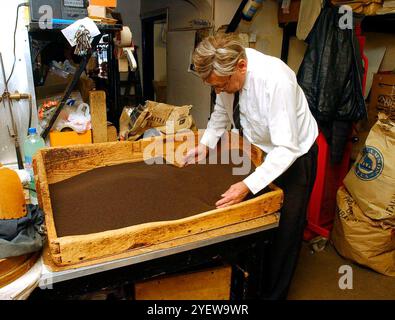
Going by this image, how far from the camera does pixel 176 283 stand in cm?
129

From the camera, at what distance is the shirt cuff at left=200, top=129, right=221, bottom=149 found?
169 cm

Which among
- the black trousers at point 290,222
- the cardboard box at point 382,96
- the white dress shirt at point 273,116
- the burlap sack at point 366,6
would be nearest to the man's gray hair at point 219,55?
the white dress shirt at point 273,116

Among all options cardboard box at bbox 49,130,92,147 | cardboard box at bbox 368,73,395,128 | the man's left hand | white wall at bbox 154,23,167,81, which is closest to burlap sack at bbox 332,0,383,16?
cardboard box at bbox 368,73,395,128

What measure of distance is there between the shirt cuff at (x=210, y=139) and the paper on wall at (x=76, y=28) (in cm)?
72

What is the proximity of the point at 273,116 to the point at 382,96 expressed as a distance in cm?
148

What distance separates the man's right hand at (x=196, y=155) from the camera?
1615 mm

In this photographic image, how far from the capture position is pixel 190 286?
51.8 inches

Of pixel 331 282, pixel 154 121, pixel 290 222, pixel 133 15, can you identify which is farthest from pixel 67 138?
pixel 133 15

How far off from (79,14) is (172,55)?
232 cm

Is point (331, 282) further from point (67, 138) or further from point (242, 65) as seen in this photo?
point (67, 138)

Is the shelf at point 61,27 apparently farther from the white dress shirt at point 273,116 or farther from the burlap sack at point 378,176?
the burlap sack at point 378,176

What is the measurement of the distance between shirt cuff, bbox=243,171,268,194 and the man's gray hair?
0.41 metres

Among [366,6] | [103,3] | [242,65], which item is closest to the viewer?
[242,65]
